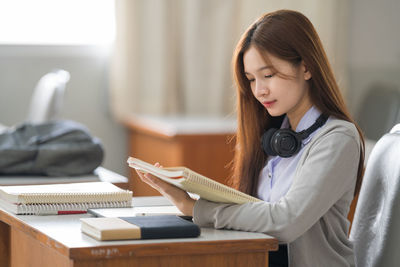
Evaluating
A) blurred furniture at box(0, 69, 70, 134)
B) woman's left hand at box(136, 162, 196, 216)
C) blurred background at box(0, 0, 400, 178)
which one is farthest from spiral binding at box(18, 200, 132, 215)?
blurred background at box(0, 0, 400, 178)

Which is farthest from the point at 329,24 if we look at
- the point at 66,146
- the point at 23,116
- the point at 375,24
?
the point at 66,146

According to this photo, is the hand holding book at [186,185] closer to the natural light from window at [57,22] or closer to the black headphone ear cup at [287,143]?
the black headphone ear cup at [287,143]

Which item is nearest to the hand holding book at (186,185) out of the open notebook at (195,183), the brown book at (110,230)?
the open notebook at (195,183)

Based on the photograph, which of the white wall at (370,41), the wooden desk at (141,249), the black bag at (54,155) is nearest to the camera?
the wooden desk at (141,249)

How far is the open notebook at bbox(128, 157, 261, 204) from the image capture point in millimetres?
1373

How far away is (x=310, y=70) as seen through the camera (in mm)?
1562

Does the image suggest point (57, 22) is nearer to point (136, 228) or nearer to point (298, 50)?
point (298, 50)

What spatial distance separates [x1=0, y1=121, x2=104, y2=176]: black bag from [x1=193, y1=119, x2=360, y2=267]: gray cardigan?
2.79 feet

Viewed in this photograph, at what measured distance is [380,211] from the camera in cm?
164

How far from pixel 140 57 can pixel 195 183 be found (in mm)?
2884

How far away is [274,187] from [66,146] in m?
0.86

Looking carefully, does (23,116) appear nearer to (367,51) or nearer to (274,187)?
(367,51)

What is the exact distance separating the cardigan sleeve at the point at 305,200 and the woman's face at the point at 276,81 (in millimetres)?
141

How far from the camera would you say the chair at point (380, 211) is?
1.58m
